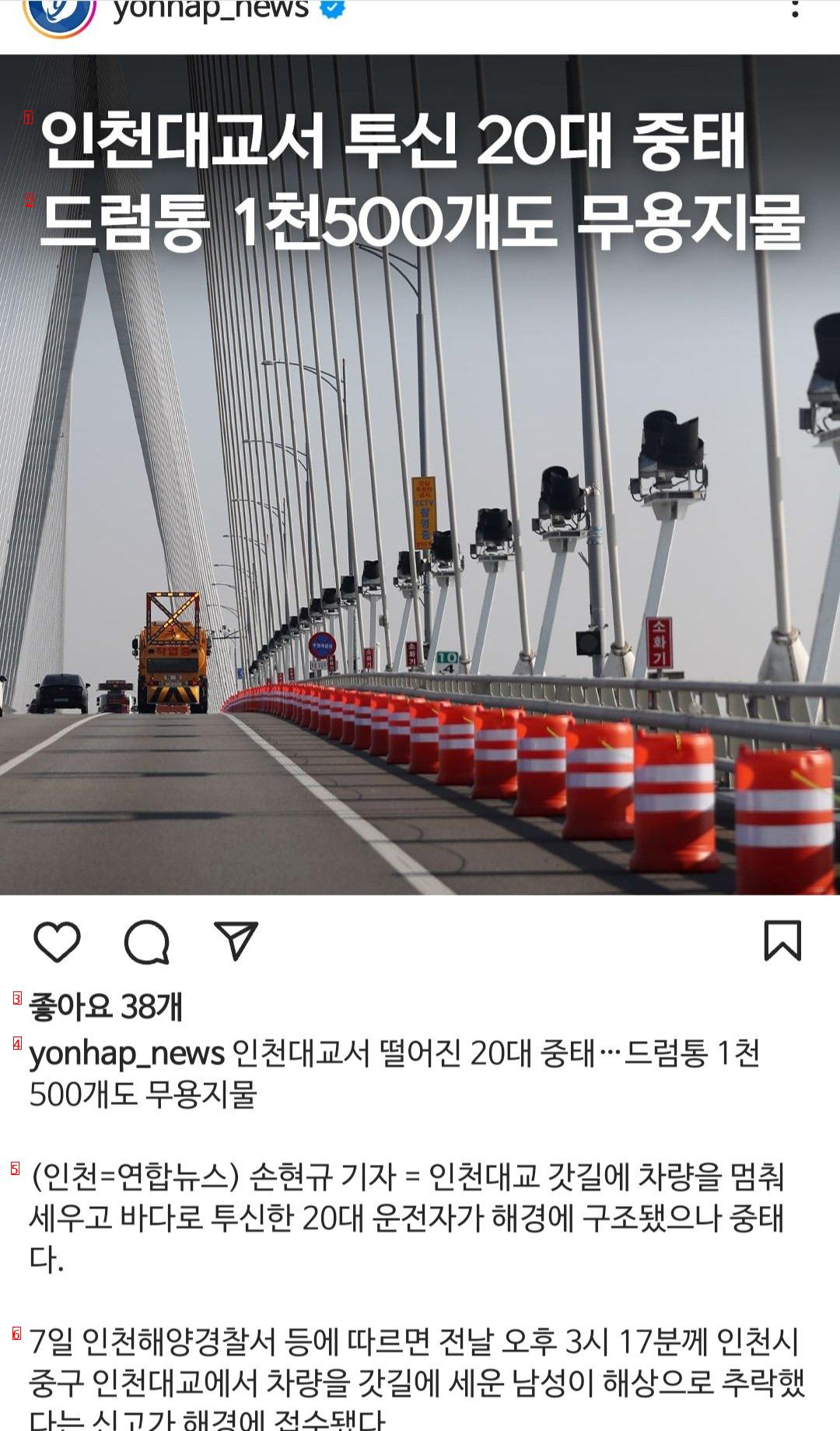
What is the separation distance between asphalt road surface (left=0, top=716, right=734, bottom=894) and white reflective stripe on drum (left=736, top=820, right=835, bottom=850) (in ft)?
2.76

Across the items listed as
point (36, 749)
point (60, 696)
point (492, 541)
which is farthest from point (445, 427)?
point (60, 696)

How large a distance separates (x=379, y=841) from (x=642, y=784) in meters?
3.04

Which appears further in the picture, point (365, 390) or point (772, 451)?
point (365, 390)

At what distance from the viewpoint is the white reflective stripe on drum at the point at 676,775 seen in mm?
12594

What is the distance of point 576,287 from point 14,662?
1874 inches

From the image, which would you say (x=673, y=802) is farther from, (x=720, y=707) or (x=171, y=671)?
(x=171, y=671)

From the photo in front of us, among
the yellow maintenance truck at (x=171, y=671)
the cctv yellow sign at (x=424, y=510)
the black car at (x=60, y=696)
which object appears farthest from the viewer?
the black car at (x=60, y=696)

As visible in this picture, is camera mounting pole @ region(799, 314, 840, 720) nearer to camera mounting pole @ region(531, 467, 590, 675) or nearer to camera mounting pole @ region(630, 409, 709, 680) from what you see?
camera mounting pole @ region(630, 409, 709, 680)
